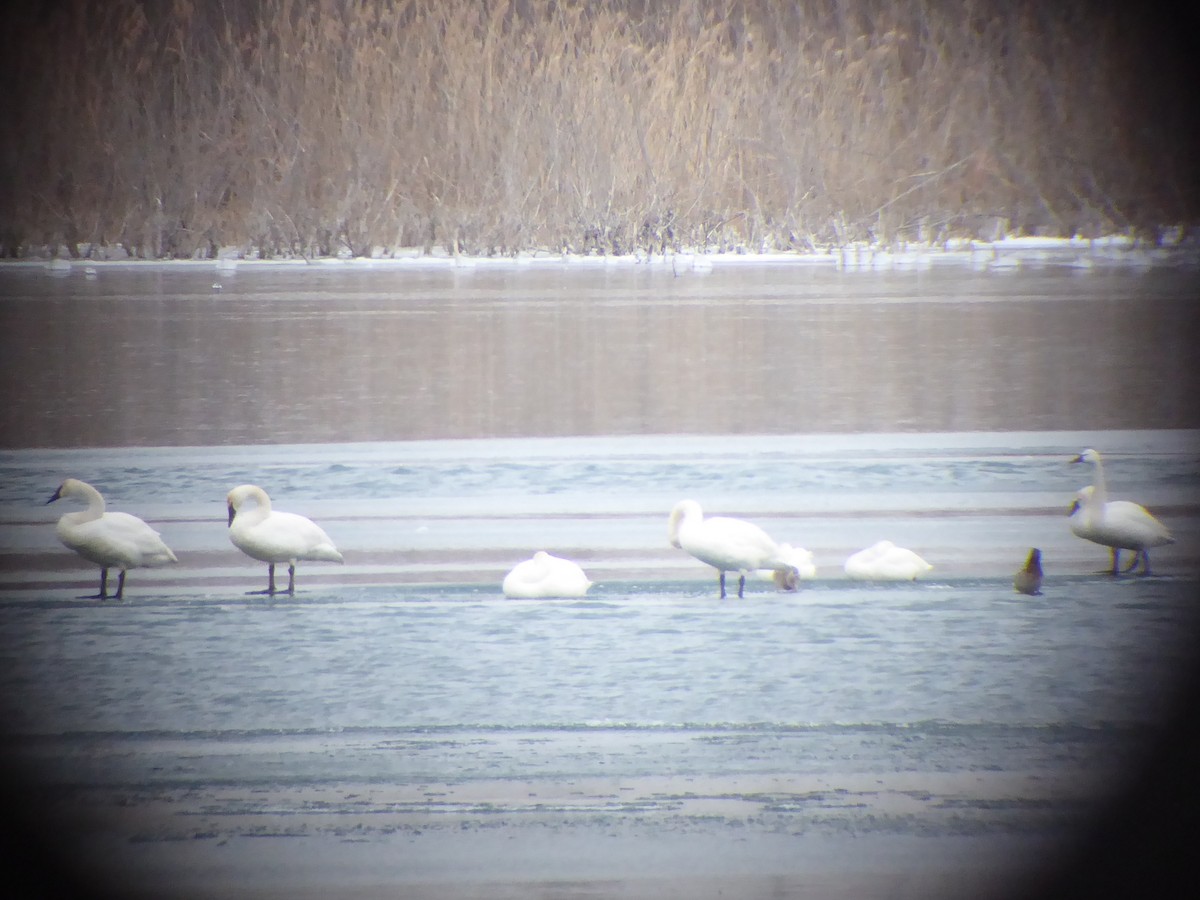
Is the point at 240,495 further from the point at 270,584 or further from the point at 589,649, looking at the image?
the point at 589,649

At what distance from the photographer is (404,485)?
538cm

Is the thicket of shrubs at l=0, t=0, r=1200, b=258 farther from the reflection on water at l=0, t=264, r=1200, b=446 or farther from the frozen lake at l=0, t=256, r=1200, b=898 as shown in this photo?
the frozen lake at l=0, t=256, r=1200, b=898

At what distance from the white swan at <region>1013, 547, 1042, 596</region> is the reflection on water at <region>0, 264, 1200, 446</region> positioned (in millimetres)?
3009

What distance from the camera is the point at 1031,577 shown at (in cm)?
377

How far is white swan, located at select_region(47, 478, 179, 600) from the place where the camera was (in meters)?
3.72

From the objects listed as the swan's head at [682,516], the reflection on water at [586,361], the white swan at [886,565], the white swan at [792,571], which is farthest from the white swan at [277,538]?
the reflection on water at [586,361]

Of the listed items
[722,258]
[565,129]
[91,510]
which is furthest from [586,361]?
[565,129]

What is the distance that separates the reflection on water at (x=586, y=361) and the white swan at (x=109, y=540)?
2.69 meters

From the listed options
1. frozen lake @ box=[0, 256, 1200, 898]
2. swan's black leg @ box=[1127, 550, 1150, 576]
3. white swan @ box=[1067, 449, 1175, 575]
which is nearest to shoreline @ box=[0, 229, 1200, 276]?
frozen lake @ box=[0, 256, 1200, 898]

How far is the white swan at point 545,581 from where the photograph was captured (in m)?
3.72

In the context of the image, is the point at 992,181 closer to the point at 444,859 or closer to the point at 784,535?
the point at 784,535

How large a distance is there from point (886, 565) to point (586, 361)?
597 cm

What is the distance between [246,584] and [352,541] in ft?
1.64

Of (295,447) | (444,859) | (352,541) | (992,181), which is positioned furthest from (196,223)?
(444,859)
